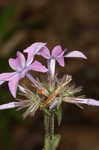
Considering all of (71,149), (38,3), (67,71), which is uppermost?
(38,3)

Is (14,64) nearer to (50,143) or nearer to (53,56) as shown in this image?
(53,56)

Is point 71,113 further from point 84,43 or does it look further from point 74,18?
point 74,18

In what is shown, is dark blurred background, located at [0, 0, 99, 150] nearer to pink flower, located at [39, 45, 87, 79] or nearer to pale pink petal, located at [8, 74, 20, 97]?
pink flower, located at [39, 45, 87, 79]

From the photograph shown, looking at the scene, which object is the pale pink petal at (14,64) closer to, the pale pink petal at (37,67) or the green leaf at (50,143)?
the pale pink petal at (37,67)

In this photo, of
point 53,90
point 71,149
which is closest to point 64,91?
point 53,90

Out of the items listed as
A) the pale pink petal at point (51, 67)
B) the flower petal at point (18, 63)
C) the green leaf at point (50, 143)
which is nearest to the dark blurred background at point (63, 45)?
the pale pink petal at point (51, 67)

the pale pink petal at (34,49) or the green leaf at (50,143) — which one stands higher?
the pale pink petal at (34,49)

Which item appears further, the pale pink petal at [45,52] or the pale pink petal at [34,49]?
the pale pink petal at [45,52]
